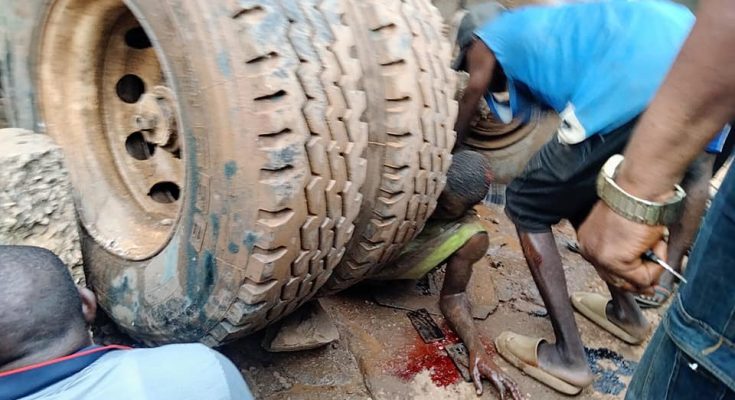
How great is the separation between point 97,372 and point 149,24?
38.9 inches

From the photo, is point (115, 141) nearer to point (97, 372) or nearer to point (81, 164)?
point (81, 164)

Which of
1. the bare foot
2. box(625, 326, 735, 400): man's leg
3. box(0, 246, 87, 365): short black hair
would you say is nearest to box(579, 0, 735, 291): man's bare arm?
box(625, 326, 735, 400): man's leg

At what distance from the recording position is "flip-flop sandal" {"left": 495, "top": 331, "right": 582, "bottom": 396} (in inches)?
103

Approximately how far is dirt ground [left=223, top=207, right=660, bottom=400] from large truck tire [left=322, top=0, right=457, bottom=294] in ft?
1.20

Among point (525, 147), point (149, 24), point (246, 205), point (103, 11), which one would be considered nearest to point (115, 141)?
point (103, 11)

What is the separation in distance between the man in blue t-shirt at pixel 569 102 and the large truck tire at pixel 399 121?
20.3 inches

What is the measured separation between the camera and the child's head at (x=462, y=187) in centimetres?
269

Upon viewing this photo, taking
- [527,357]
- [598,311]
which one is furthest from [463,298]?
[598,311]

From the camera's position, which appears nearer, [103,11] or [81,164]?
[103,11]

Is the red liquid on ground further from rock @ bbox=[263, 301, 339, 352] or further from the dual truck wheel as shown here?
the dual truck wheel

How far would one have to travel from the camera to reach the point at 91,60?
2314 millimetres

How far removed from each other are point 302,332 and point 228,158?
0.85 meters

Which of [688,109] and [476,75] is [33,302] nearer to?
[688,109]

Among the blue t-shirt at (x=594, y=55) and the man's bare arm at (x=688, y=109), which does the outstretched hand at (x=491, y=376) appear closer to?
the blue t-shirt at (x=594, y=55)
